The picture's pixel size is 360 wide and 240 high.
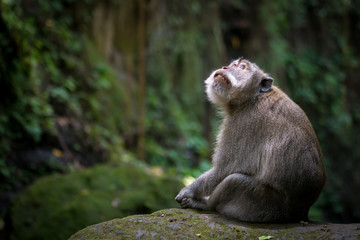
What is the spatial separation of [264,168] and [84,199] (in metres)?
2.83

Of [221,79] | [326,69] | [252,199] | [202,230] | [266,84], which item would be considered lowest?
[202,230]

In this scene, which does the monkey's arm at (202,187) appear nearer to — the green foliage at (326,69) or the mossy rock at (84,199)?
the mossy rock at (84,199)

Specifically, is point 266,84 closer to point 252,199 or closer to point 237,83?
point 237,83

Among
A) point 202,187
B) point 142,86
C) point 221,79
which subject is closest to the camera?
point 202,187

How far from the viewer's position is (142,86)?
29.9ft

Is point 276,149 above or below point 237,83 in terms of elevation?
below

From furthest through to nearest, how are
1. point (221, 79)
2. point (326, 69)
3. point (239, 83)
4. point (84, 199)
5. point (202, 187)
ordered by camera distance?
point (326, 69) < point (84, 199) < point (221, 79) < point (239, 83) < point (202, 187)

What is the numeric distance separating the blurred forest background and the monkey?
195 centimetres

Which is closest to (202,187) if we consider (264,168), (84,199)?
(264,168)

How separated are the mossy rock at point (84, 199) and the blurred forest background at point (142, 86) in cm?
2

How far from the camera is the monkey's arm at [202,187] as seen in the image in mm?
3578

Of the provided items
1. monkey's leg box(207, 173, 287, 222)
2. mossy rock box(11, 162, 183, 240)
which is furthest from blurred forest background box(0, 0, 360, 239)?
monkey's leg box(207, 173, 287, 222)

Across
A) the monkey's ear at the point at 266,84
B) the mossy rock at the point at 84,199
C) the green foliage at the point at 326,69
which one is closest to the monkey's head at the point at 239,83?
the monkey's ear at the point at 266,84

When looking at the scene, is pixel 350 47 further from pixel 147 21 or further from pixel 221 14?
pixel 147 21
